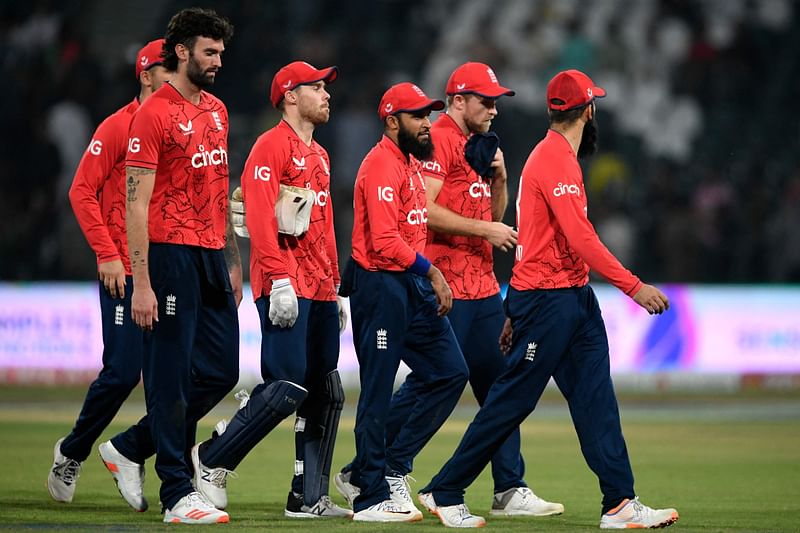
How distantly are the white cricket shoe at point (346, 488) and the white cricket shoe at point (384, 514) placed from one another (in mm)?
836

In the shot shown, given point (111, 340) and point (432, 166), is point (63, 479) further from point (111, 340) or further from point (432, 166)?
point (432, 166)

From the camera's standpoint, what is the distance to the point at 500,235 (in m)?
9.03

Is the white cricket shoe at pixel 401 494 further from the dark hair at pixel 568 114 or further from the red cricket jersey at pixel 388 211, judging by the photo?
the dark hair at pixel 568 114

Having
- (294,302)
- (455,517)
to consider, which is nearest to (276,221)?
(294,302)

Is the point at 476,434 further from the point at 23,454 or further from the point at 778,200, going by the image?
the point at 778,200

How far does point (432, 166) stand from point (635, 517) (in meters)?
2.71

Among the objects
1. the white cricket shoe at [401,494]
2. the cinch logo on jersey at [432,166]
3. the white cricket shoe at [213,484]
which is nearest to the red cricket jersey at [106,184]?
the white cricket shoe at [213,484]

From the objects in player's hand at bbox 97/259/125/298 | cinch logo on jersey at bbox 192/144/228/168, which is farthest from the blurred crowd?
cinch logo on jersey at bbox 192/144/228/168

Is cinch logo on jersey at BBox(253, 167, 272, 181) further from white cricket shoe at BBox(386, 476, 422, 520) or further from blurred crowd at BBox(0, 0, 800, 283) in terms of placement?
blurred crowd at BBox(0, 0, 800, 283)

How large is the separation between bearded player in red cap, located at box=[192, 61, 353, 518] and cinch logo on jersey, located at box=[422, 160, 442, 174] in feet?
2.45

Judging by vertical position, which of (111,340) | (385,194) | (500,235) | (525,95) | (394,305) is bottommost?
(111,340)

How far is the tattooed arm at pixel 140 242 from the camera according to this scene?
7.79 m

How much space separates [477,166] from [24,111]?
14345 mm

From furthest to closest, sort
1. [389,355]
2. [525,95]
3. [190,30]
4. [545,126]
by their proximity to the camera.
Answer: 1. [525,95]
2. [545,126]
3. [389,355]
4. [190,30]
